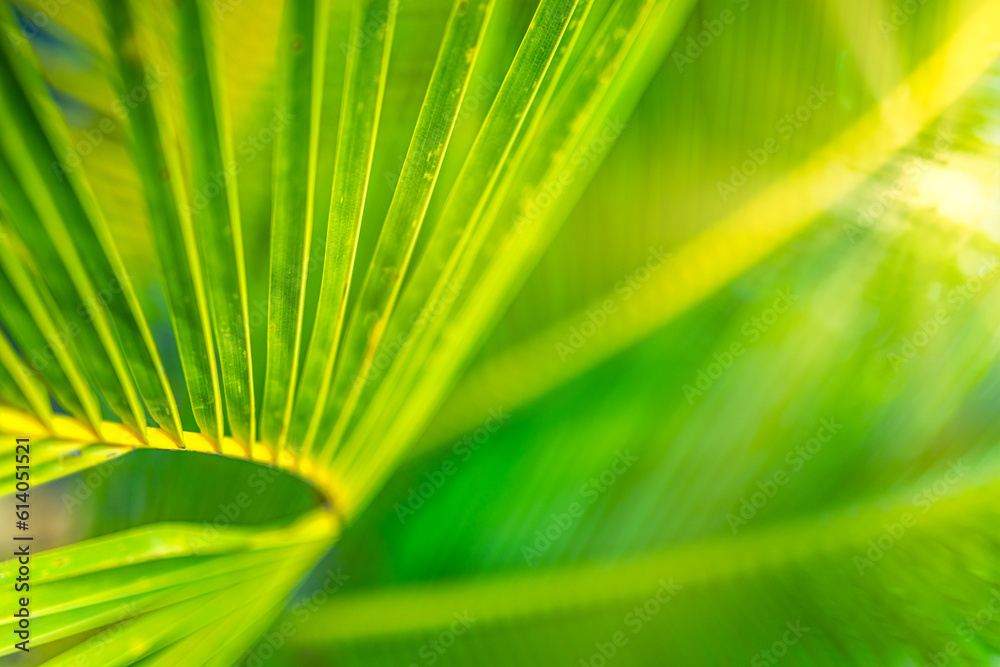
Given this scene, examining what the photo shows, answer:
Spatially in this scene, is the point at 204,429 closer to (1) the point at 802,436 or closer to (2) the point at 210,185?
(2) the point at 210,185

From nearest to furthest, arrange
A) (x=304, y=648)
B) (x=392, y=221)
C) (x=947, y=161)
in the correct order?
(x=392, y=221) → (x=947, y=161) → (x=304, y=648)

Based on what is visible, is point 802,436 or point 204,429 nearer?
point 204,429

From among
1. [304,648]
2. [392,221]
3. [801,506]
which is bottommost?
[304,648]

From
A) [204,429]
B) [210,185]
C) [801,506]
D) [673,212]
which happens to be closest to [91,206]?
[210,185]

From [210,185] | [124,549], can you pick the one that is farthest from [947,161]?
[124,549]

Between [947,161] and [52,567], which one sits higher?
[947,161]

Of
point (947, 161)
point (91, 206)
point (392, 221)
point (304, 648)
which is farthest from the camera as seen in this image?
point (304, 648)

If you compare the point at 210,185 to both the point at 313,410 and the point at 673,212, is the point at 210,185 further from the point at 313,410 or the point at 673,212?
the point at 673,212
